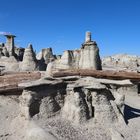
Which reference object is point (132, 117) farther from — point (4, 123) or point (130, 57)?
point (130, 57)

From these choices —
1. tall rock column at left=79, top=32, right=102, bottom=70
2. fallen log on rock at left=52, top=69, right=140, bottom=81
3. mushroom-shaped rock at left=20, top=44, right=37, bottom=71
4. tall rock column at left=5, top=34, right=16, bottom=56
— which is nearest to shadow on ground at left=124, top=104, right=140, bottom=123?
fallen log on rock at left=52, top=69, right=140, bottom=81

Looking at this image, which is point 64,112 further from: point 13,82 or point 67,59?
point 67,59

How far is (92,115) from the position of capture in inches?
458

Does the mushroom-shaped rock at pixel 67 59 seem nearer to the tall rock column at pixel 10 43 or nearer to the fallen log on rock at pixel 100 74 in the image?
the fallen log on rock at pixel 100 74

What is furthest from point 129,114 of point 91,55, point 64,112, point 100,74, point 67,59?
point 67,59

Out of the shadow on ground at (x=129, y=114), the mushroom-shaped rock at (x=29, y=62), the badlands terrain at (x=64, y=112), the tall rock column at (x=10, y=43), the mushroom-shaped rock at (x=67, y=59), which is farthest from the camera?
the tall rock column at (x=10, y=43)

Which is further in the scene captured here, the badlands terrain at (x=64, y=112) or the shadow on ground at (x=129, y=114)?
the shadow on ground at (x=129, y=114)

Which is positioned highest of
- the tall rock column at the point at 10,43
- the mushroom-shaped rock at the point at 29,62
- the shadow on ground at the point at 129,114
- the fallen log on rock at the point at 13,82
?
the tall rock column at the point at 10,43

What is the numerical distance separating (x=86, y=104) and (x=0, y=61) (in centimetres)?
1861

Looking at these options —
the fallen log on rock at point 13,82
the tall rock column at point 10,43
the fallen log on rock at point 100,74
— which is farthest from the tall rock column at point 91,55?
the tall rock column at point 10,43

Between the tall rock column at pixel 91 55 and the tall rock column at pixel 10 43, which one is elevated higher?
the tall rock column at pixel 10 43

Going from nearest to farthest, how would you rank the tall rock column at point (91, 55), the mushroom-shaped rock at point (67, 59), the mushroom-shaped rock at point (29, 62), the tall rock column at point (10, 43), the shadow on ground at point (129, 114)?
the shadow on ground at point (129, 114) < the tall rock column at point (91, 55) < the mushroom-shaped rock at point (29, 62) < the mushroom-shaped rock at point (67, 59) < the tall rock column at point (10, 43)

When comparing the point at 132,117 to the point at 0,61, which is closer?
the point at 132,117

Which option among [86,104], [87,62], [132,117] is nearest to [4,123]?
[86,104]
